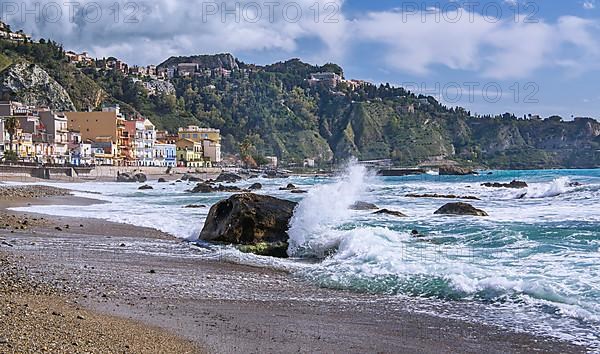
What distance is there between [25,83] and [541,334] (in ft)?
381

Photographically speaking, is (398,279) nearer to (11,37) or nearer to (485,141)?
(11,37)

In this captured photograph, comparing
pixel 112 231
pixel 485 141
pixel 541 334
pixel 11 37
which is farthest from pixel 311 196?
pixel 485 141

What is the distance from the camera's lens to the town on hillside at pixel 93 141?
81562 millimetres

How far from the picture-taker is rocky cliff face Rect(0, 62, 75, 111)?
4274 inches

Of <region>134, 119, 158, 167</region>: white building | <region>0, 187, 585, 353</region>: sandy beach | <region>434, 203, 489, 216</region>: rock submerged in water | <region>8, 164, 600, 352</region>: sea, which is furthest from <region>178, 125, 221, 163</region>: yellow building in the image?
<region>0, 187, 585, 353</region>: sandy beach

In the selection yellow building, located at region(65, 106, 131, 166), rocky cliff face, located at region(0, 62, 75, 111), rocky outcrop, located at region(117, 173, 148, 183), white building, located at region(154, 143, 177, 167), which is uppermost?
rocky cliff face, located at region(0, 62, 75, 111)

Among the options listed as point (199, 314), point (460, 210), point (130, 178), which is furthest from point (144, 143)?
point (199, 314)

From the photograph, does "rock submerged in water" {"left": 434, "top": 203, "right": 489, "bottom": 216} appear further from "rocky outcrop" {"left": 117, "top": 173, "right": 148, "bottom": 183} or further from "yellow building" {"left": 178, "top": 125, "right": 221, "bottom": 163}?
"yellow building" {"left": 178, "top": 125, "right": 221, "bottom": 163}

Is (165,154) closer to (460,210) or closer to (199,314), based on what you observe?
(460,210)

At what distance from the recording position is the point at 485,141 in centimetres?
19088

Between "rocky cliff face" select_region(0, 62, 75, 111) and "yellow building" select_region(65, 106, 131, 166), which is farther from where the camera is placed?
"rocky cliff face" select_region(0, 62, 75, 111)

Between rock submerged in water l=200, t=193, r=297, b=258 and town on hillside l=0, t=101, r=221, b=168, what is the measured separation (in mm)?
61571

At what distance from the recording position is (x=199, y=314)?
8.89 m

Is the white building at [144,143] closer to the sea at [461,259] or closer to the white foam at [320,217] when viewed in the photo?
the white foam at [320,217]
